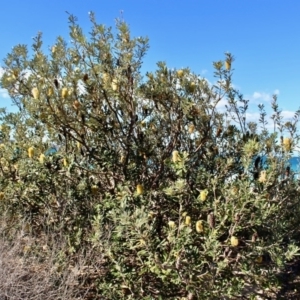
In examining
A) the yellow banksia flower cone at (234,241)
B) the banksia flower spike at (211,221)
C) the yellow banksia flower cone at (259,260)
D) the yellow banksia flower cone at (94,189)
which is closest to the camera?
the yellow banksia flower cone at (234,241)

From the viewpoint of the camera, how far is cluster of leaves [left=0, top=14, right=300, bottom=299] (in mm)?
3297

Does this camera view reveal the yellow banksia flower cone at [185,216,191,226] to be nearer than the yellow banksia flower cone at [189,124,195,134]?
Yes

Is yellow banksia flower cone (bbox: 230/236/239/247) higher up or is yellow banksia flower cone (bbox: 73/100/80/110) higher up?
yellow banksia flower cone (bbox: 73/100/80/110)

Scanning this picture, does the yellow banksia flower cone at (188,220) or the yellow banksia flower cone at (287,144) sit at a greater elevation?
the yellow banksia flower cone at (287,144)

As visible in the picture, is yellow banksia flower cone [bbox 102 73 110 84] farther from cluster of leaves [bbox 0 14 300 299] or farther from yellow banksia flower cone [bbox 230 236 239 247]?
yellow banksia flower cone [bbox 230 236 239 247]

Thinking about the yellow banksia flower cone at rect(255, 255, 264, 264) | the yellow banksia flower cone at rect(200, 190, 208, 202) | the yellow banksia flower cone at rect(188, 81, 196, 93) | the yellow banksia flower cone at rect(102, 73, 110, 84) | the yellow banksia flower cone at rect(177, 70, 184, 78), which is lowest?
the yellow banksia flower cone at rect(255, 255, 264, 264)

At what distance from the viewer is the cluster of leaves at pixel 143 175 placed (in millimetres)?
3297

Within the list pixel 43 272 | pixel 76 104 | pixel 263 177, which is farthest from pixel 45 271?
pixel 263 177

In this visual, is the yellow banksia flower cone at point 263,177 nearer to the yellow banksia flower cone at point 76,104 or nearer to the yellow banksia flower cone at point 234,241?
the yellow banksia flower cone at point 234,241

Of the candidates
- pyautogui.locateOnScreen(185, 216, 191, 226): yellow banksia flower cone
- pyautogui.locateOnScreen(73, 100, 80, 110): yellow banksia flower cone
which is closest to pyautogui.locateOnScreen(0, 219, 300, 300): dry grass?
pyautogui.locateOnScreen(185, 216, 191, 226): yellow banksia flower cone

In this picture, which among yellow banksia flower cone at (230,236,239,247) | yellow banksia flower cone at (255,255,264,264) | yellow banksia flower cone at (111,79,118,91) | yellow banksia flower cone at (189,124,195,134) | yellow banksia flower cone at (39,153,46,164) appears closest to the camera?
yellow banksia flower cone at (230,236,239,247)

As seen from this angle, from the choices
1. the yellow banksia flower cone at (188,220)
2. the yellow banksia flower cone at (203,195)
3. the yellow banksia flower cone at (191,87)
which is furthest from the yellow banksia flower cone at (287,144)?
the yellow banksia flower cone at (188,220)

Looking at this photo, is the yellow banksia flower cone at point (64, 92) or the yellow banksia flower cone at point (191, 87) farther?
the yellow banksia flower cone at point (191, 87)

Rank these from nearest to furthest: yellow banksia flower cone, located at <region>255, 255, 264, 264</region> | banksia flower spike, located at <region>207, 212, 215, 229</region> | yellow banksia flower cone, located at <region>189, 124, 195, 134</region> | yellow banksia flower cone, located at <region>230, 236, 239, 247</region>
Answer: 1. yellow banksia flower cone, located at <region>230, 236, 239, 247</region>
2. banksia flower spike, located at <region>207, 212, 215, 229</region>
3. yellow banksia flower cone, located at <region>255, 255, 264, 264</region>
4. yellow banksia flower cone, located at <region>189, 124, 195, 134</region>
